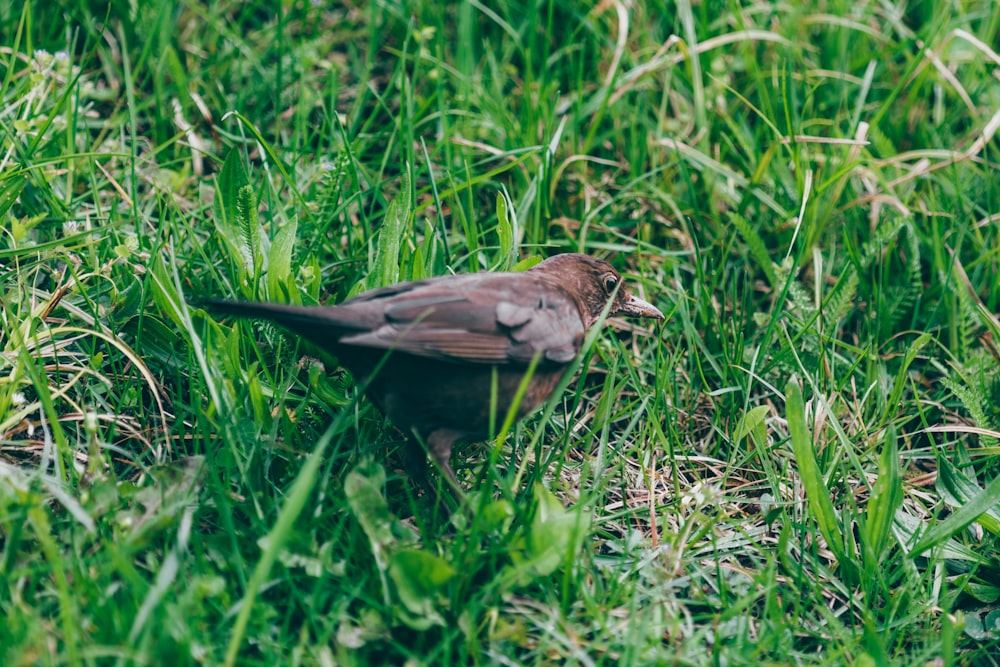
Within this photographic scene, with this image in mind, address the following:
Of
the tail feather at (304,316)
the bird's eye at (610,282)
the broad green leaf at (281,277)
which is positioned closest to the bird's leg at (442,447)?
the tail feather at (304,316)

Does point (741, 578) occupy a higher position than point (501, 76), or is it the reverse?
point (501, 76)

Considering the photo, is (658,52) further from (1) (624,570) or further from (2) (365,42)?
(1) (624,570)

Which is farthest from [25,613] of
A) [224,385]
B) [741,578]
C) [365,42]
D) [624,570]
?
[365,42]

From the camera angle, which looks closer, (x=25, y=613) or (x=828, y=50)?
(x=25, y=613)

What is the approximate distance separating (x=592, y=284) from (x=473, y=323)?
0.92 metres

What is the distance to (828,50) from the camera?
5305mm

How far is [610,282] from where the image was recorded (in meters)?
4.01

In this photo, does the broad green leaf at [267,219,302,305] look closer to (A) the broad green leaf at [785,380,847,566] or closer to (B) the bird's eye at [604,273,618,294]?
(B) the bird's eye at [604,273,618,294]

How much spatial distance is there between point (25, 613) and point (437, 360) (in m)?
1.38

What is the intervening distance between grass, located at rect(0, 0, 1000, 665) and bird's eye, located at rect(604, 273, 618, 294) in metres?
0.31

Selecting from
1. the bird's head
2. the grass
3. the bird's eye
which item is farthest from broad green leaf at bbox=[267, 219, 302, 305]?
the bird's eye

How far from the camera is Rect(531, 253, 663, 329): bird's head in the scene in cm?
389

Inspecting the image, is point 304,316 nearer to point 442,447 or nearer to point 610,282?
point 442,447

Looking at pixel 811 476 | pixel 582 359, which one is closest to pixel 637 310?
pixel 582 359
